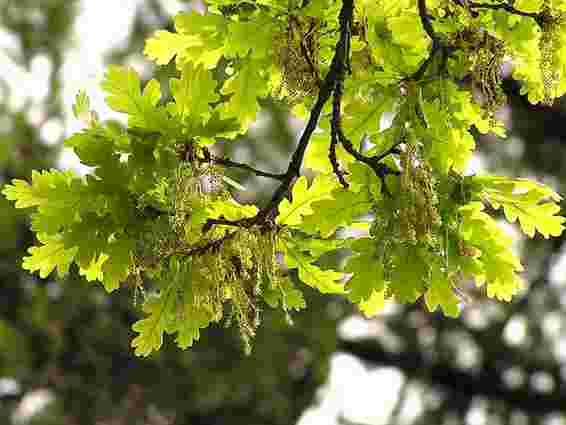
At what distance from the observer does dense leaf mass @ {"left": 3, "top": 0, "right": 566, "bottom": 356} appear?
1.90m

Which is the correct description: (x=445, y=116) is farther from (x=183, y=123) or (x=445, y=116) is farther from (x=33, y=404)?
(x=33, y=404)

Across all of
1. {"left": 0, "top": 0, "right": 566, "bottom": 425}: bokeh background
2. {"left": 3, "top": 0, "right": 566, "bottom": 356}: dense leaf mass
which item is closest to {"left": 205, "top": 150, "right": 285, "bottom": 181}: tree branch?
{"left": 3, "top": 0, "right": 566, "bottom": 356}: dense leaf mass

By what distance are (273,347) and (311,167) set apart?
454cm

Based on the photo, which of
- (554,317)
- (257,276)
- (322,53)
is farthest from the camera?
(554,317)

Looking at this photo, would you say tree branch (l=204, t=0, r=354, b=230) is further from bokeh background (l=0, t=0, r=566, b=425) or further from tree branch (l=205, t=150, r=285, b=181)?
bokeh background (l=0, t=0, r=566, b=425)

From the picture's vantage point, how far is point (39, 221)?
1.92 meters

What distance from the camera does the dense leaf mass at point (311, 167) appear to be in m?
1.90

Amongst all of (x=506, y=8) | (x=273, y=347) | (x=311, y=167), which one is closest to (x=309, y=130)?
(x=311, y=167)

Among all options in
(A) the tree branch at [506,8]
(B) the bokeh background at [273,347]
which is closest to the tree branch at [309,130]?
(A) the tree branch at [506,8]

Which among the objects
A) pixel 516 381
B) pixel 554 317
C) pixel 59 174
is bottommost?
pixel 516 381

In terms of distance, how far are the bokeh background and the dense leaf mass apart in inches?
174

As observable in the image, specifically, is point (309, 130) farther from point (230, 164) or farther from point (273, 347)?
point (273, 347)

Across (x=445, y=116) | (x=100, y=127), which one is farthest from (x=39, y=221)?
(x=445, y=116)

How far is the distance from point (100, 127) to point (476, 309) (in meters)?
5.68
